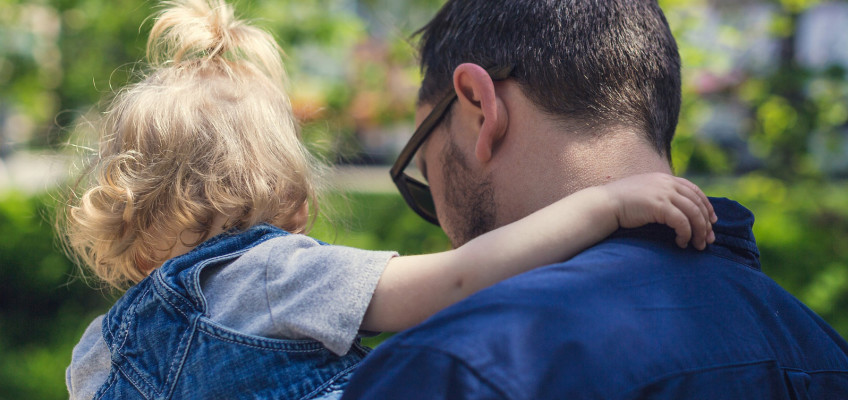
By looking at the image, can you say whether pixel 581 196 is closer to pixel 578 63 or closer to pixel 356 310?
pixel 578 63

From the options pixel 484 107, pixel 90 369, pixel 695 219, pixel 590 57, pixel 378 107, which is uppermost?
pixel 590 57

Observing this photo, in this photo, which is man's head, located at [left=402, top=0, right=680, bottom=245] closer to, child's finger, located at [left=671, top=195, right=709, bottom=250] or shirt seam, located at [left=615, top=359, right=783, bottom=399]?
child's finger, located at [left=671, top=195, right=709, bottom=250]

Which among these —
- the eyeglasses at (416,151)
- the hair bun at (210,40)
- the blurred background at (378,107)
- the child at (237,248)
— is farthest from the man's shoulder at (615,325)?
the blurred background at (378,107)

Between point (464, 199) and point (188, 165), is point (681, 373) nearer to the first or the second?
point (464, 199)

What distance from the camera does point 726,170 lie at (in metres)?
5.17

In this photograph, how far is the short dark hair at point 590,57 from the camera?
1657 mm

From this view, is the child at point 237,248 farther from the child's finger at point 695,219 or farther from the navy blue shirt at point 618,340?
the navy blue shirt at point 618,340

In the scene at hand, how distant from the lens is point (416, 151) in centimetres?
203

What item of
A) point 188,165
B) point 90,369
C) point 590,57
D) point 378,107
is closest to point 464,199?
point 590,57

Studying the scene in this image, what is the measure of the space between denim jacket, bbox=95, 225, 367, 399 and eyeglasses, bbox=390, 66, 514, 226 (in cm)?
57

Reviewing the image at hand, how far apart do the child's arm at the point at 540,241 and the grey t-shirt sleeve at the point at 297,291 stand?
0.18 feet

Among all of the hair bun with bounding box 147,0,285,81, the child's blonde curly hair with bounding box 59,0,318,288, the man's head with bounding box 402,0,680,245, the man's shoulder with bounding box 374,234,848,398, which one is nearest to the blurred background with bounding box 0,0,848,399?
the hair bun with bounding box 147,0,285,81

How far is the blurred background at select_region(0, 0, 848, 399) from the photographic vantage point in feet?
15.6

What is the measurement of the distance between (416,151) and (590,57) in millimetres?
571
